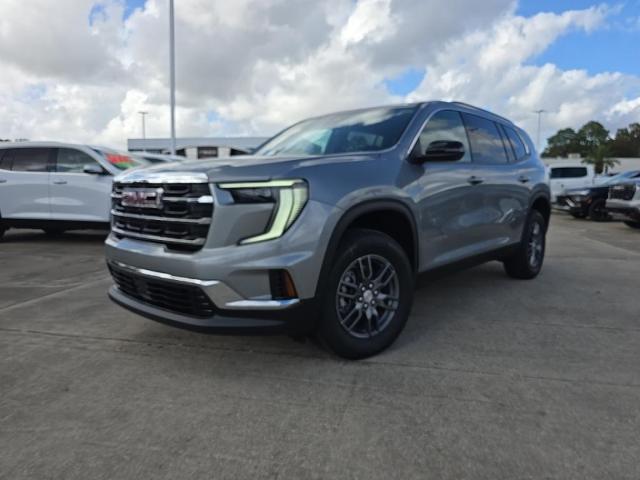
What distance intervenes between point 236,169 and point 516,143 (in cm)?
377

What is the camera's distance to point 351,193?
3.00 meters

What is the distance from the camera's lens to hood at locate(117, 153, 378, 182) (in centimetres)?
270

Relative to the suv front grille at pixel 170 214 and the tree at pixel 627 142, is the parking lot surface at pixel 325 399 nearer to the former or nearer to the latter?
the suv front grille at pixel 170 214

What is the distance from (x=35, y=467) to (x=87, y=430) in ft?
1.00

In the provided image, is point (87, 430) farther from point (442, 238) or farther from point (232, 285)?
point (442, 238)

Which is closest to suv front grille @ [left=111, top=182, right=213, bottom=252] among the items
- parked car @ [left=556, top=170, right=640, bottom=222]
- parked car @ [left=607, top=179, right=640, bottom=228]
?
parked car @ [left=607, top=179, right=640, bottom=228]

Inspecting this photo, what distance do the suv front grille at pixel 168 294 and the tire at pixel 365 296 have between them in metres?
0.69

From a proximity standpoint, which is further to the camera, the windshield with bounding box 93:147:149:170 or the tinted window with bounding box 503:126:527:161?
the windshield with bounding box 93:147:149:170

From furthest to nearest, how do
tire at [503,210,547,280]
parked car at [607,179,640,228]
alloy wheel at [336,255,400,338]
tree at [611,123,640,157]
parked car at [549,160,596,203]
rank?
tree at [611,123,640,157], parked car at [549,160,596,203], parked car at [607,179,640,228], tire at [503,210,547,280], alloy wheel at [336,255,400,338]

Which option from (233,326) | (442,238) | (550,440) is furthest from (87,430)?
(442,238)

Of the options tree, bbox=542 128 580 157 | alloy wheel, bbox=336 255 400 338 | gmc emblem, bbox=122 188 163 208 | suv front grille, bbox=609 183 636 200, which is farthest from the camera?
tree, bbox=542 128 580 157

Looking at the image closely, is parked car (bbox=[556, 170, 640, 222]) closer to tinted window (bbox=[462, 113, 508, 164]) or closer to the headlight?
tinted window (bbox=[462, 113, 508, 164])

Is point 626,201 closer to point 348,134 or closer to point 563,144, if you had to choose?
point 348,134

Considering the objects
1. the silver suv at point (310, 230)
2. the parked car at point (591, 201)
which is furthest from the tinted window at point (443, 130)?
the parked car at point (591, 201)
